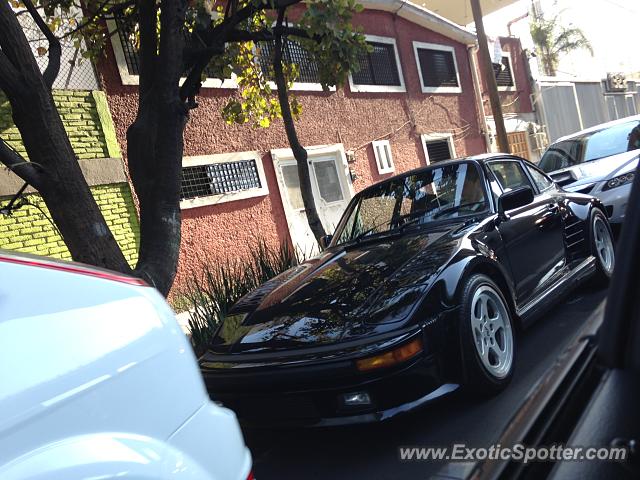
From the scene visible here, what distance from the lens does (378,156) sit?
13.2 metres

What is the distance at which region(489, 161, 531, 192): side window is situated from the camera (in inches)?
169

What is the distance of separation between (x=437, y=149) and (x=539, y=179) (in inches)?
431

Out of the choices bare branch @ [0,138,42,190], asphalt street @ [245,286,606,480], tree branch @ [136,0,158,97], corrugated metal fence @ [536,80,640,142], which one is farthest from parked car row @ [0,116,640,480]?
corrugated metal fence @ [536,80,640,142]

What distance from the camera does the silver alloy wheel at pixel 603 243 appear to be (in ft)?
15.7

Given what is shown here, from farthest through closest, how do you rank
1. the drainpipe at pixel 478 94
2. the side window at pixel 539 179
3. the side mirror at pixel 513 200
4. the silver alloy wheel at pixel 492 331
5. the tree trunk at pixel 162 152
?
the drainpipe at pixel 478 94 < the side window at pixel 539 179 < the tree trunk at pixel 162 152 < the side mirror at pixel 513 200 < the silver alloy wheel at pixel 492 331

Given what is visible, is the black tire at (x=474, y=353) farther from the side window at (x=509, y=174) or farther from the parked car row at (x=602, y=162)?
the parked car row at (x=602, y=162)

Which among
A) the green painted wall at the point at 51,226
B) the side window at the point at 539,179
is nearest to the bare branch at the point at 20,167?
the green painted wall at the point at 51,226

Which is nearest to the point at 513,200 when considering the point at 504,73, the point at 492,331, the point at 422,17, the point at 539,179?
the point at 492,331

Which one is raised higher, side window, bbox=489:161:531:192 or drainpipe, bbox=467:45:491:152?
drainpipe, bbox=467:45:491:152

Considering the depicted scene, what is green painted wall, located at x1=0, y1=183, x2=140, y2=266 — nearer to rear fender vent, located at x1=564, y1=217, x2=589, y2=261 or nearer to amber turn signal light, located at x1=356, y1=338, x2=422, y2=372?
amber turn signal light, located at x1=356, y1=338, x2=422, y2=372

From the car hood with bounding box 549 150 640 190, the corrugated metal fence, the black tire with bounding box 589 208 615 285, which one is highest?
the corrugated metal fence

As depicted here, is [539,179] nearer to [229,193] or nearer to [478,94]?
[229,193]

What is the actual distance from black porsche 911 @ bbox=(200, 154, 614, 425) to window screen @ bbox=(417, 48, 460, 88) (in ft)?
38.0

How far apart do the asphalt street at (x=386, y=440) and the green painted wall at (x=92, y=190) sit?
5143 millimetres
